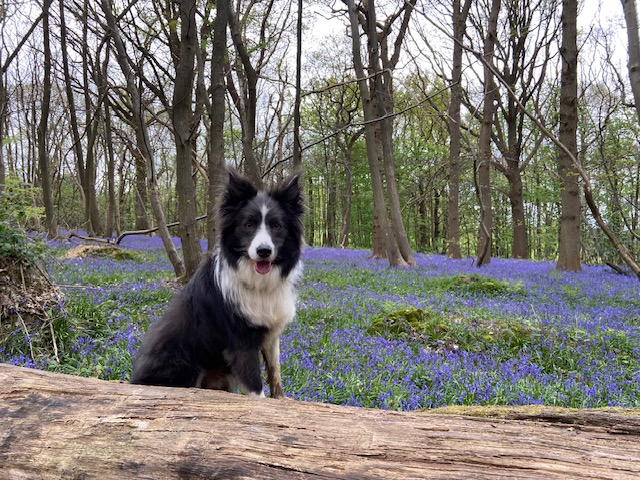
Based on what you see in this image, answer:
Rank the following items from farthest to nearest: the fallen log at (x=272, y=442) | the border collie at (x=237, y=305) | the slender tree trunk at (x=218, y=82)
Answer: the slender tree trunk at (x=218, y=82), the border collie at (x=237, y=305), the fallen log at (x=272, y=442)

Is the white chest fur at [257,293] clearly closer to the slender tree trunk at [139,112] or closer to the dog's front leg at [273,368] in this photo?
the dog's front leg at [273,368]

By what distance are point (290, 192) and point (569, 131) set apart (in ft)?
38.3

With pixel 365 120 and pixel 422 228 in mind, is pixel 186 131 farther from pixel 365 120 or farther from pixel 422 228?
pixel 422 228

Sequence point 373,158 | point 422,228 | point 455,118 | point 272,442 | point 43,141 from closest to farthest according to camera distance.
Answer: point 272,442, point 373,158, point 43,141, point 455,118, point 422,228

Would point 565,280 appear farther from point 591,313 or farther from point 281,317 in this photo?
point 281,317

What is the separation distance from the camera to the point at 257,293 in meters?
3.47

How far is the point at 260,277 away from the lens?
3510 mm

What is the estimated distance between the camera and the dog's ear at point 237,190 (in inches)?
142

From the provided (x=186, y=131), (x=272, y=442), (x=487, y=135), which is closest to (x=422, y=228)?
(x=487, y=135)

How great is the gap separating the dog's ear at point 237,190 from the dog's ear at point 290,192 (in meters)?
0.19

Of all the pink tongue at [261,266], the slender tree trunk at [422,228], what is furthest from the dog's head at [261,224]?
the slender tree trunk at [422,228]

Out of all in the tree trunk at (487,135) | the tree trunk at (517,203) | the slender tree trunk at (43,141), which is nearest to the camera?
the slender tree trunk at (43,141)

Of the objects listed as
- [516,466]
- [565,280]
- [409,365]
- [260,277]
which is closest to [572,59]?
[565,280]

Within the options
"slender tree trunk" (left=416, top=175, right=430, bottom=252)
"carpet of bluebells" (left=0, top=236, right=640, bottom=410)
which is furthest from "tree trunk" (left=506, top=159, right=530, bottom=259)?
"carpet of bluebells" (left=0, top=236, right=640, bottom=410)
